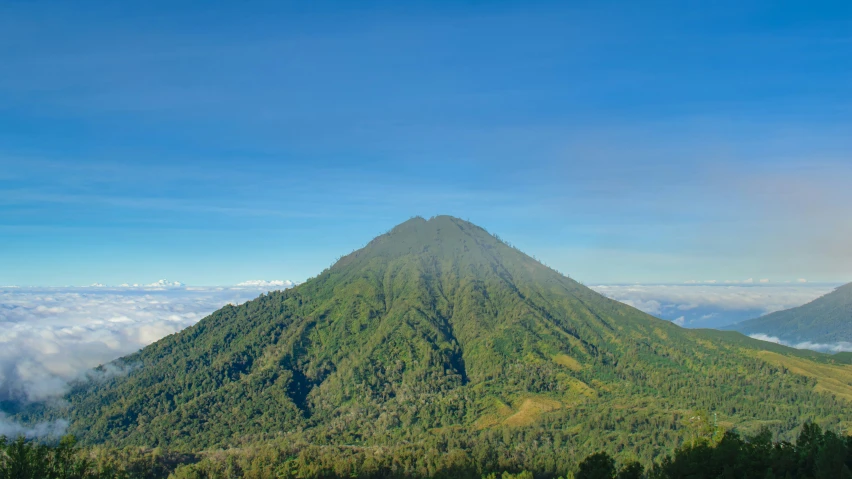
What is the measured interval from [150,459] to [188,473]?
1209 inches

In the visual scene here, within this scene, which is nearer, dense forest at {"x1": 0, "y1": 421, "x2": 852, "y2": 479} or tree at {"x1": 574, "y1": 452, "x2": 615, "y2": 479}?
dense forest at {"x1": 0, "y1": 421, "x2": 852, "y2": 479}

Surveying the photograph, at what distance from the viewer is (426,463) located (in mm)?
165375

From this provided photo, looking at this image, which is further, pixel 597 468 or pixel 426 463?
pixel 426 463

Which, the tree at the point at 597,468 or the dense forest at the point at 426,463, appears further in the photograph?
the tree at the point at 597,468

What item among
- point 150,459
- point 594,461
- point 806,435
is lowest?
point 150,459

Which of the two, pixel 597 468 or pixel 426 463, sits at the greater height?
pixel 597 468

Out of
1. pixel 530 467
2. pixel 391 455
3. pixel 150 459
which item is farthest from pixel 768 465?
pixel 150 459

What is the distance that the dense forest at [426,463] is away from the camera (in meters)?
76.6

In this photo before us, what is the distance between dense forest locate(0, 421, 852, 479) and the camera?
76.6 meters

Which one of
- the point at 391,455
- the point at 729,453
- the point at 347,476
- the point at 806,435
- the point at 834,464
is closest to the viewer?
the point at 834,464

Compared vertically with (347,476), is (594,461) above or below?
above

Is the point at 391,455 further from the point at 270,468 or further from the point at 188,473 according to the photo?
the point at 188,473

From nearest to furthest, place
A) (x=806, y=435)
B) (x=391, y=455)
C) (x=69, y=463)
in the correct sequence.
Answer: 1. (x=69, y=463)
2. (x=806, y=435)
3. (x=391, y=455)

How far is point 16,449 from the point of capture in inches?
2891
